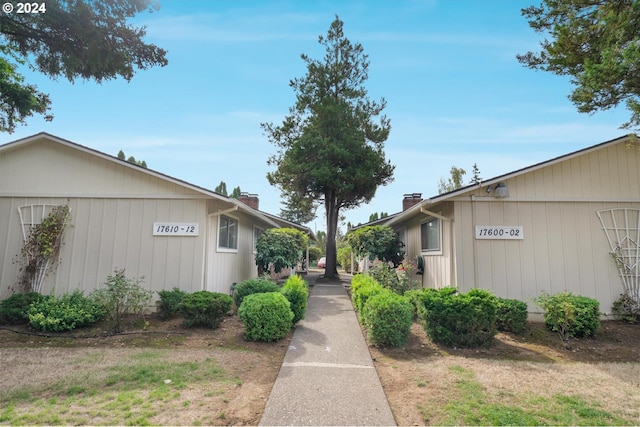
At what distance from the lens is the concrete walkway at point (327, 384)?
3266 millimetres

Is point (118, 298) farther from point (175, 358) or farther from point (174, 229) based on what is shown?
point (175, 358)

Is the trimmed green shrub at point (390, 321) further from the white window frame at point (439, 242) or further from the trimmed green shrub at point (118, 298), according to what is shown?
the trimmed green shrub at point (118, 298)

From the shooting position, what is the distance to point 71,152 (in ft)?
28.0

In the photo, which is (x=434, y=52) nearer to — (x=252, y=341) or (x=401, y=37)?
(x=401, y=37)

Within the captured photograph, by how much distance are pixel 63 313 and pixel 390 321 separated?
21.0ft

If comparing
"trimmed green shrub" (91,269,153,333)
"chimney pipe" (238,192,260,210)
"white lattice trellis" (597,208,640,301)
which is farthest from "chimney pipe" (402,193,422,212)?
"trimmed green shrub" (91,269,153,333)

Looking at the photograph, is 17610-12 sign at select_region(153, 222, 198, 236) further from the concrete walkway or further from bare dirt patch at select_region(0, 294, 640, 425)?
the concrete walkway

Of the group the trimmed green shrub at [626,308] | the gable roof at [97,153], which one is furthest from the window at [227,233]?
the trimmed green shrub at [626,308]

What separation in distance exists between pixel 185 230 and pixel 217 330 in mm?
2773

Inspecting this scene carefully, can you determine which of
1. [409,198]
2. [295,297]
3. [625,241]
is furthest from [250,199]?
[625,241]

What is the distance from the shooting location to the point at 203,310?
21.6ft

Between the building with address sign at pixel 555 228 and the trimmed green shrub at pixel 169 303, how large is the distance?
20.6 ft

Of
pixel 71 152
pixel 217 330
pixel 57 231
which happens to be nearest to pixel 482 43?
pixel 217 330

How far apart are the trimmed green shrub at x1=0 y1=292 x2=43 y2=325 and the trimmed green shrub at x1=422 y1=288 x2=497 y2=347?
8.19m
